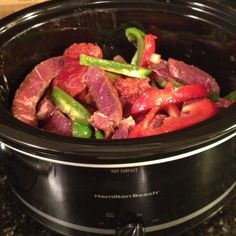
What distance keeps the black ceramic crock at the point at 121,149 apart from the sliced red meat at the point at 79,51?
53 millimetres

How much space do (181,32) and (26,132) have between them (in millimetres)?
516

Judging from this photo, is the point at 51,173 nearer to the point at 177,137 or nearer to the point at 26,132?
the point at 26,132

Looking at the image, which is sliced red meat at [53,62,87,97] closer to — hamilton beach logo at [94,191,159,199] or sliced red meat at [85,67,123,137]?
sliced red meat at [85,67,123,137]

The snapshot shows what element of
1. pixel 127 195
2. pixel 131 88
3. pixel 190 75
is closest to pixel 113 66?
pixel 131 88

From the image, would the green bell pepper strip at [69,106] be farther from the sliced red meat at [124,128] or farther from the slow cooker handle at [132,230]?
the slow cooker handle at [132,230]

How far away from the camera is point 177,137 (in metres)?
0.72

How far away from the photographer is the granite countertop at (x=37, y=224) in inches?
36.7

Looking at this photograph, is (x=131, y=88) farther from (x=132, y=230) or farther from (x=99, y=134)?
(x=132, y=230)

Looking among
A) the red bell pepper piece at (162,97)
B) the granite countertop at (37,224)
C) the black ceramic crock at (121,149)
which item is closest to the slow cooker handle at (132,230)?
the black ceramic crock at (121,149)

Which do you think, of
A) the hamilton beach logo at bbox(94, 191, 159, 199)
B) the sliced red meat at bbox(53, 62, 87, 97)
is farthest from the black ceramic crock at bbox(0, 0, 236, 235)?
the sliced red meat at bbox(53, 62, 87, 97)

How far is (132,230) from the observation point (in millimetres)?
814

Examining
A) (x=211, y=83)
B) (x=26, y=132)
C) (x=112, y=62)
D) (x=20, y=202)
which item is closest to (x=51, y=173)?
(x=26, y=132)

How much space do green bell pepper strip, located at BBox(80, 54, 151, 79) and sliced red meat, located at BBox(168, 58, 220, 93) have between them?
78 mm

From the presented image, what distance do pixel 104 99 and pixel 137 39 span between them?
21 centimetres
